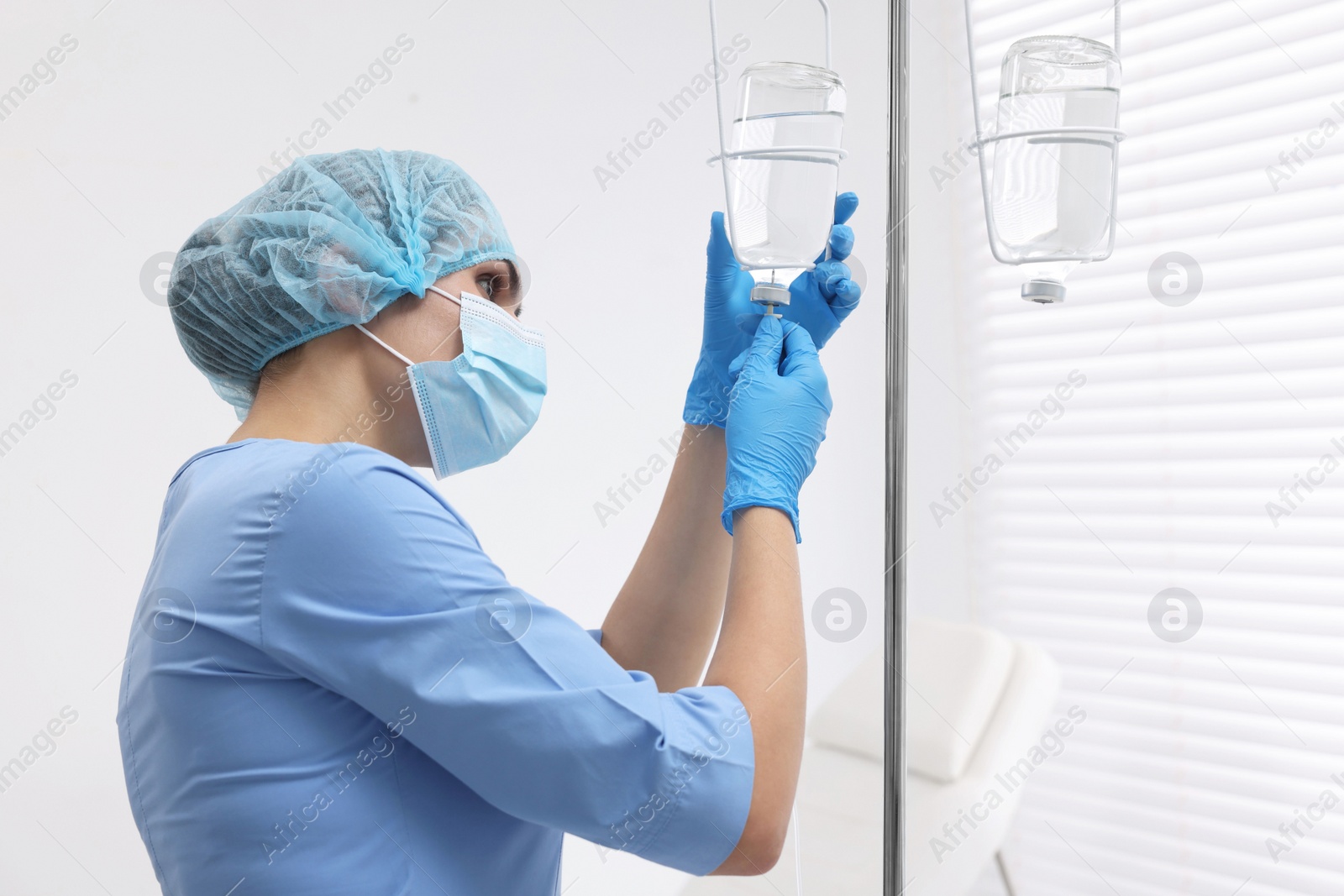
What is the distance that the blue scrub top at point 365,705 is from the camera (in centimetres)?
72

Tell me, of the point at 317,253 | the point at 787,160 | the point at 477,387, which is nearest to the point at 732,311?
the point at 787,160

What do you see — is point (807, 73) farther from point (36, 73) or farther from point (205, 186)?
point (36, 73)

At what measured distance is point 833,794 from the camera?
193 cm

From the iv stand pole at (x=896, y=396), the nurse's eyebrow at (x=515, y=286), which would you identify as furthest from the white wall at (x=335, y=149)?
the nurse's eyebrow at (x=515, y=286)

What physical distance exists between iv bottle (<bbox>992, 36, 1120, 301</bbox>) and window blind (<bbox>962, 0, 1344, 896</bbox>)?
440 mm

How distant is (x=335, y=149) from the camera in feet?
6.15

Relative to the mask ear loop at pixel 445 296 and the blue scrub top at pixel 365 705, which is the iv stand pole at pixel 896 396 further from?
the mask ear loop at pixel 445 296

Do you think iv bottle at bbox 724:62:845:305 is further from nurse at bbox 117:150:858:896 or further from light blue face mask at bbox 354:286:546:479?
light blue face mask at bbox 354:286:546:479

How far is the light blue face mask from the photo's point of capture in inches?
38.8

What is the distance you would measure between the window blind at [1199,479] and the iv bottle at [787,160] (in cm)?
57

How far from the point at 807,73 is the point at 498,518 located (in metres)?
1.29

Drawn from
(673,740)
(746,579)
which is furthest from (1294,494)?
(673,740)

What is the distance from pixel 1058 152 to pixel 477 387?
1.99 feet

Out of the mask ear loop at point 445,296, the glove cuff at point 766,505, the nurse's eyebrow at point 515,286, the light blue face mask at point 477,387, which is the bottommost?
the glove cuff at point 766,505
